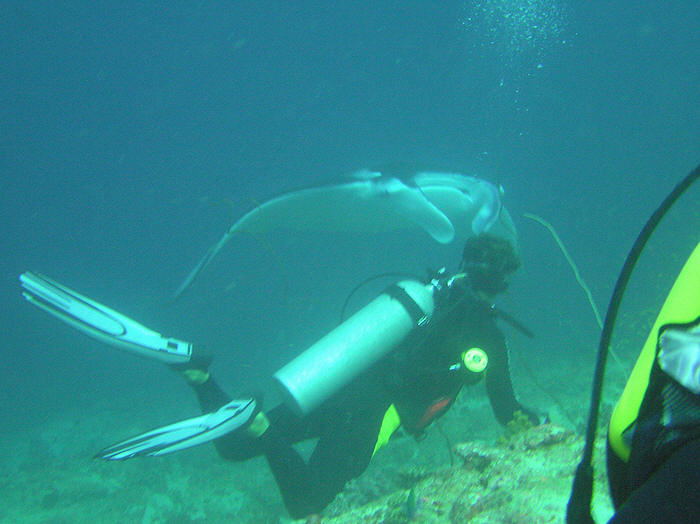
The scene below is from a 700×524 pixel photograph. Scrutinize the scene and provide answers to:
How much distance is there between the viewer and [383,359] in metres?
3.72

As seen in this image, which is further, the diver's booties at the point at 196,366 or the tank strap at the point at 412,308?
the diver's booties at the point at 196,366

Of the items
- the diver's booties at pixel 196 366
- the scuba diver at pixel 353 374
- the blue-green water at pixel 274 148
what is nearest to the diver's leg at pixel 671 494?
the scuba diver at pixel 353 374

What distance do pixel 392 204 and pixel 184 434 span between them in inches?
191

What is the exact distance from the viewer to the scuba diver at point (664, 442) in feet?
2.25

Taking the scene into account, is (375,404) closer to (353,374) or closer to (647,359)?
(353,374)

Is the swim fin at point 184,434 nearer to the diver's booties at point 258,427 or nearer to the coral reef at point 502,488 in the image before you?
the diver's booties at point 258,427

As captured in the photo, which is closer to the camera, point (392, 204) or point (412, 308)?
point (412, 308)

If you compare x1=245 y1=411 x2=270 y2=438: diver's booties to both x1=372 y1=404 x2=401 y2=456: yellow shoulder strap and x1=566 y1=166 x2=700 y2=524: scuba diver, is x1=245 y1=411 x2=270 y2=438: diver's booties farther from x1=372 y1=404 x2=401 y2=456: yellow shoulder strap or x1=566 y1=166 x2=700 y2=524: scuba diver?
x1=566 y1=166 x2=700 y2=524: scuba diver

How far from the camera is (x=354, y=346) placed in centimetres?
354

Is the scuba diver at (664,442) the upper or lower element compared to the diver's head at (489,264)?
upper

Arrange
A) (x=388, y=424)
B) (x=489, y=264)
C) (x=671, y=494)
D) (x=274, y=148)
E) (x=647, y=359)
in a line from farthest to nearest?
(x=274, y=148)
(x=388, y=424)
(x=489, y=264)
(x=647, y=359)
(x=671, y=494)

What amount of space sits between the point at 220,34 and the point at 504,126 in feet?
133

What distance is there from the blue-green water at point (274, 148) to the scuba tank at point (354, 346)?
1170cm

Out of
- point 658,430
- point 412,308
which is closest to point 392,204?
point 412,308
